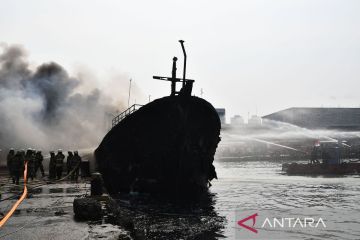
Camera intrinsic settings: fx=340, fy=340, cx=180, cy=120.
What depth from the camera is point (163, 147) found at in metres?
16.4

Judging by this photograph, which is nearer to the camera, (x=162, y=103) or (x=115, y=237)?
(x=115, y=237)

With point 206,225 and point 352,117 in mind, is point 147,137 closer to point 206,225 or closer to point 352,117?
point 206,225

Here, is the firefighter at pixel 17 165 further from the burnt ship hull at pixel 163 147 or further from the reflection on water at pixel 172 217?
the reflection on water at pixel 172 217

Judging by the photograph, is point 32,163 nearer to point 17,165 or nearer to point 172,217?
point 17,165

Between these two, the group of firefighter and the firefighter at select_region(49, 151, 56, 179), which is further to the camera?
the firefighter at select_region(49, 151, 56, 179)

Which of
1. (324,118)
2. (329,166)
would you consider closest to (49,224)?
(329,166)

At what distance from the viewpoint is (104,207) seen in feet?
32.6

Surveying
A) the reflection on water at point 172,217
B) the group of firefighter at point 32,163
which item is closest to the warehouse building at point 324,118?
the group of firefighter at point 32,163

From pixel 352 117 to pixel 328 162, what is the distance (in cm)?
6577

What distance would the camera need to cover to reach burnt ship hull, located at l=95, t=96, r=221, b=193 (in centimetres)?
1628

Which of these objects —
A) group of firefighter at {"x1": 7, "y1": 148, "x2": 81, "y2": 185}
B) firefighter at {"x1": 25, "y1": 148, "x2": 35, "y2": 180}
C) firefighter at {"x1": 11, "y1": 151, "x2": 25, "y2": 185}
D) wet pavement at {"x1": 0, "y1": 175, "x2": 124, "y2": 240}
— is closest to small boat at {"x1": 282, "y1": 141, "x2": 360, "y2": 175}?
group of firefighter at {"x1": 7, "y1": 148, "x2": 81, "y2": 185}

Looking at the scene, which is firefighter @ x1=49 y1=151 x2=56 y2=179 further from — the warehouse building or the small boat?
the warehouse building

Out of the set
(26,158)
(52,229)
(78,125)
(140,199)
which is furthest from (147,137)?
(78,125)

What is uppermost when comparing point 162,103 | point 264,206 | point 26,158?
point 162,103
